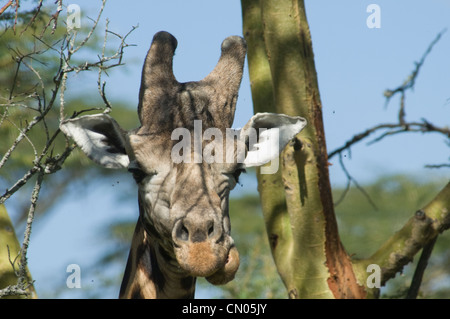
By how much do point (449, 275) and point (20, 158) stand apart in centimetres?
1042

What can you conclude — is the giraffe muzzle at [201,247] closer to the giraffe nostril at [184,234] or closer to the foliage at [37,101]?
the giraffe nostril at [184,234]

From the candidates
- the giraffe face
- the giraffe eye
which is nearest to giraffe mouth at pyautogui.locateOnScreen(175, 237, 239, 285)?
the giraffe face

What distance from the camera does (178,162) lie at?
5.35 metres

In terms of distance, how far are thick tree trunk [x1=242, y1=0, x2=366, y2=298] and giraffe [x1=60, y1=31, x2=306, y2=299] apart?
0.58 meters

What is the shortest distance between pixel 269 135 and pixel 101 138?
141 centimetres

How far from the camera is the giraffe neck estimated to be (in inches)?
237

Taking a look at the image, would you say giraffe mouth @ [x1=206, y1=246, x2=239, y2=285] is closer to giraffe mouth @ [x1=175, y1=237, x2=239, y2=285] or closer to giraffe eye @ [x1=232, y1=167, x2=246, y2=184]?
giraffe mouth @ [x1=175, y1=237, x2=239, y2=285]

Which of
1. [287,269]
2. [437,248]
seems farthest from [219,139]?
[437,248]

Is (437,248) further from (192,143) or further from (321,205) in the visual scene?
(192,143)

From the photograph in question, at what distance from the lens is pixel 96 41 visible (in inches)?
605

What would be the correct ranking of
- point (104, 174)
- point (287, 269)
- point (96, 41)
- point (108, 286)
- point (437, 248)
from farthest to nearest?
1. point (104, 174)
2. point (437, 248)
3. point (108, 286)
4. point (96, 41)
5. point (287, 269)

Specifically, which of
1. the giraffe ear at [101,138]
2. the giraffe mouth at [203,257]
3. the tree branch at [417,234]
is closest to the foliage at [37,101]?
the giraffe ear at [101,138]

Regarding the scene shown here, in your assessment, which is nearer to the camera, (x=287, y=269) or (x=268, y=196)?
(x=287, y=269)

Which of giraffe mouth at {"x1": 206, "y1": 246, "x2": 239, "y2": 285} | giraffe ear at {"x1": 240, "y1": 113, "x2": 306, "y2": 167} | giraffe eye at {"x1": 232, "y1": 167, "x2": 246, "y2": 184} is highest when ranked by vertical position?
giraffe ear at {"x1": 240, "y1": 113, "x2": 306, "y2": 167}
